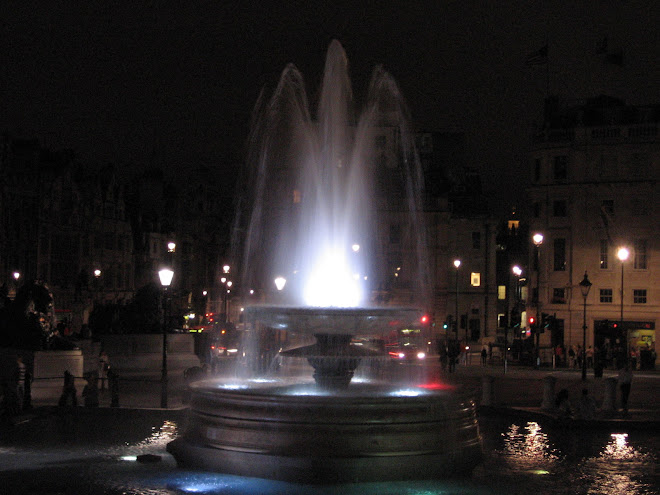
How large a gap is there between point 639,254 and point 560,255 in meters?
5.31

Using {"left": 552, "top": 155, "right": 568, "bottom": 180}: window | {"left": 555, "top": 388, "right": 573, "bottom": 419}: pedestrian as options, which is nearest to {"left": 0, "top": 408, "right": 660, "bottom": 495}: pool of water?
{"left": 555, "top": 388, "right": 573, "bottom": 419}: pedestrian

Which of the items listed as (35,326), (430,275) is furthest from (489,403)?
(430,275)

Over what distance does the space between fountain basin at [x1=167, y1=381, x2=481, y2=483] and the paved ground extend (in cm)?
183

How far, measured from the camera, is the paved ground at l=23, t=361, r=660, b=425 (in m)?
26.0

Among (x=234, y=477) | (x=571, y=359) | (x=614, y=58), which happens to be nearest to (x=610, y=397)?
(x=234, y=477)

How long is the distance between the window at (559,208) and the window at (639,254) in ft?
17.6

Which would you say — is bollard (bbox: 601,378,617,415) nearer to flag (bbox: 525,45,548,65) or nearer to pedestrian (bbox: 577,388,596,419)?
pedestrian (bbox: 577,388,596,419)

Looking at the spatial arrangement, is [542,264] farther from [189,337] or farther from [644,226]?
[189,337]

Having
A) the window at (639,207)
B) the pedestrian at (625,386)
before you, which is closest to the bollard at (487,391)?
the pedestrian at (625,386)

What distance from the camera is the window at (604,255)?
6338 centimetres

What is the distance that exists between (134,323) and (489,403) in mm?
20634

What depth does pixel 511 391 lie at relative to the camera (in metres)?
33.4

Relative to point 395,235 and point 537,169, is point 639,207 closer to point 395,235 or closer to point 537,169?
point 537,169

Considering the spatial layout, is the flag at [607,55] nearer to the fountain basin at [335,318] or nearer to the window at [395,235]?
the window at [395,235]
